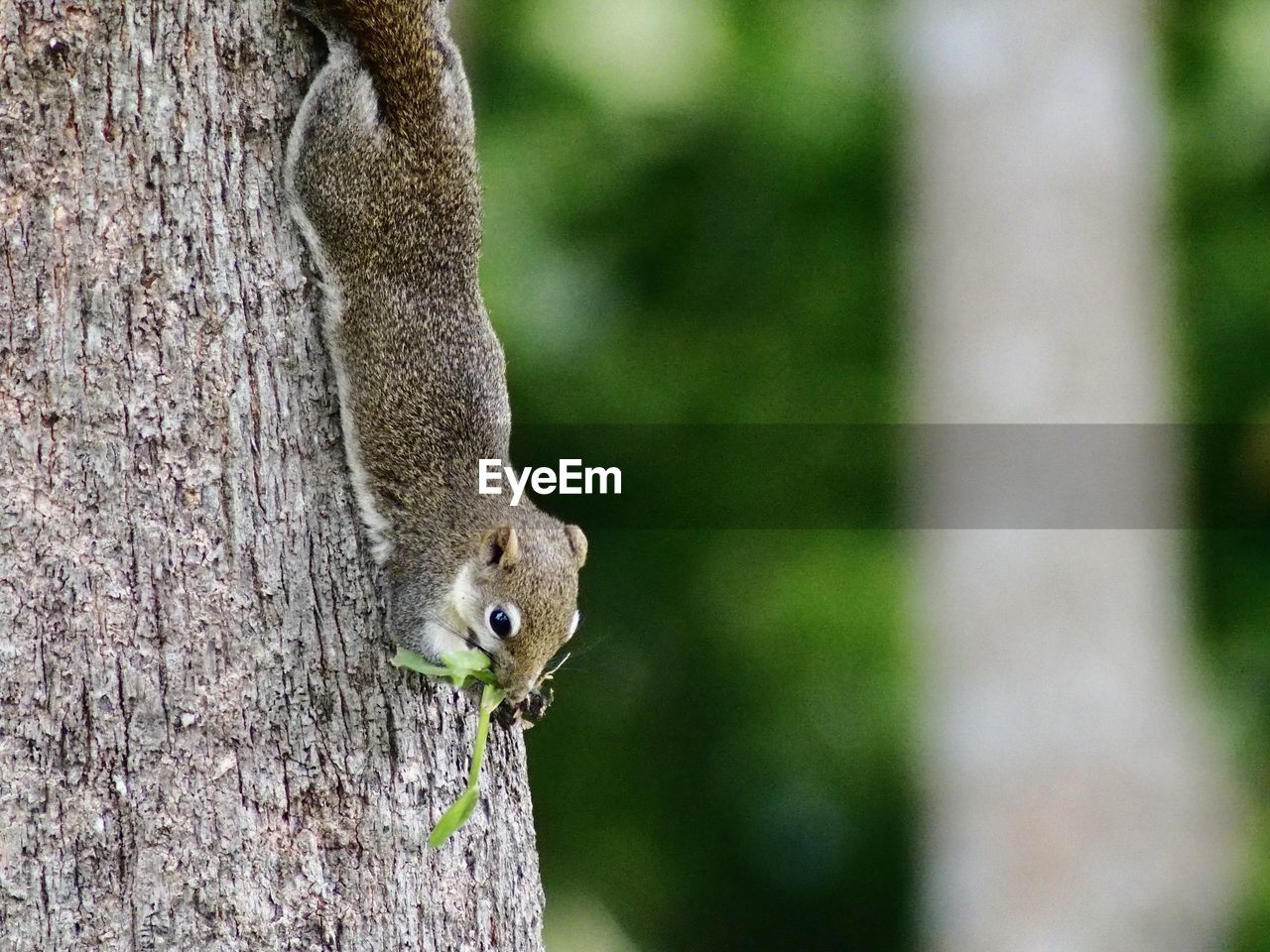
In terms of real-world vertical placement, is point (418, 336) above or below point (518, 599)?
above

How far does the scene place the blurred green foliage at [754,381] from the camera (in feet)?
17.7

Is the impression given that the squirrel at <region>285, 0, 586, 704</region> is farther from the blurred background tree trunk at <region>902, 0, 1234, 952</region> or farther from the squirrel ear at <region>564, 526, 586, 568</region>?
the blurred background tree trunk at <region>902, 0, 1234, 952</region>

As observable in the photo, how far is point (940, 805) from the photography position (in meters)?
4.44

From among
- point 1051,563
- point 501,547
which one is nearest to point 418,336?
point 501,547

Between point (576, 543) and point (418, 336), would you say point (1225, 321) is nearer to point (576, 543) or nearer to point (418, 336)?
point (576, 543)

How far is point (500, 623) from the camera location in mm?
2490

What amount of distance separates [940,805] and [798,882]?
61.7 inches

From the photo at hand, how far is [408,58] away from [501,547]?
709 millimetres

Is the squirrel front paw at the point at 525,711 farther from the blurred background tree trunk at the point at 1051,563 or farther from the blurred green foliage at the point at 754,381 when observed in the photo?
the blurred green foliage at the point at 754,381

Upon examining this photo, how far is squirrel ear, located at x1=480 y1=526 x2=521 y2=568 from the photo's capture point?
2.52m

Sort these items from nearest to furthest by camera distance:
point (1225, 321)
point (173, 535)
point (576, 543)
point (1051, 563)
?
1. point (173, 535)
2. point (576, 543)
3. point (1051, 563)
4. point (1225, 321)

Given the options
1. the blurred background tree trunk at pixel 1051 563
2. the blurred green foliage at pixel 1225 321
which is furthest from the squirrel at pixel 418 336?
the blurred green foliage at pixel 1225 321

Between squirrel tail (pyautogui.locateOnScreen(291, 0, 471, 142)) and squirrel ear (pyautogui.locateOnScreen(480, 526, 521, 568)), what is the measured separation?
57 centimetres

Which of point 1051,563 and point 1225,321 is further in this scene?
point 1225,321
